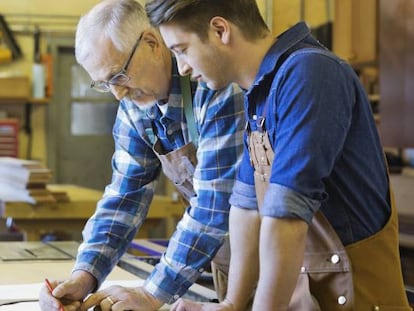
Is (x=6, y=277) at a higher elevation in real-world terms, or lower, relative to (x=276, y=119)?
lower

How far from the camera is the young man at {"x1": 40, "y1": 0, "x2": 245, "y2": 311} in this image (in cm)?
190

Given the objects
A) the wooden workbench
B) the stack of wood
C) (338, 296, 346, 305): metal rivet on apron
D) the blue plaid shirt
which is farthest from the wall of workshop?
(338, 296, 346, 305): metal rivet on apron

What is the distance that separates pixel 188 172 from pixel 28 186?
2759 mm

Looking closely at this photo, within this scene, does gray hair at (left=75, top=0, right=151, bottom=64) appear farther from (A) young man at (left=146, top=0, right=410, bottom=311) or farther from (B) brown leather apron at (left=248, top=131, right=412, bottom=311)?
(B) brown leather apron at (left=248, top=131, right=412, bottom=311)

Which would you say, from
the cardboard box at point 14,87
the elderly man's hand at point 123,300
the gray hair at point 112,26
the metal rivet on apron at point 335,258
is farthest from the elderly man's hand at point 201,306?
the cardboard box at point 14,87

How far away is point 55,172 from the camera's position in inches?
329

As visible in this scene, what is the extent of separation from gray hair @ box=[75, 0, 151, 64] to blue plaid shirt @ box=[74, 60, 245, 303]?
0.15m

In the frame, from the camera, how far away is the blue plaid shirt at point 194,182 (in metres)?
1.90

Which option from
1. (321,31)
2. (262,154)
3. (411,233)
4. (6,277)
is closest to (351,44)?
(321,31)

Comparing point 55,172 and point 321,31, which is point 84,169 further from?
point 321,31

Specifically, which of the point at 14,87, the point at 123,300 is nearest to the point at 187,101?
the point at 123,300

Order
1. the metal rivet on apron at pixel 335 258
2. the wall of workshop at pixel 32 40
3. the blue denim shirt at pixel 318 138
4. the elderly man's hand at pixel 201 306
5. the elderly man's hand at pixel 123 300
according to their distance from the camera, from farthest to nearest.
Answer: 1. the wall of workshop at pixel 32 40
2. the elderly man's hand at pixel 123 300
3. the elderly man's hand at pixel 201 306
4. the metal rivet on apron at pixel 335 258
5. the blue denim shirt at pixel 318 138

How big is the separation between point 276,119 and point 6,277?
145cm

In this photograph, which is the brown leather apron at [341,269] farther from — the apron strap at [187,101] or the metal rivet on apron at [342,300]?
the apron strap at [187,101]
